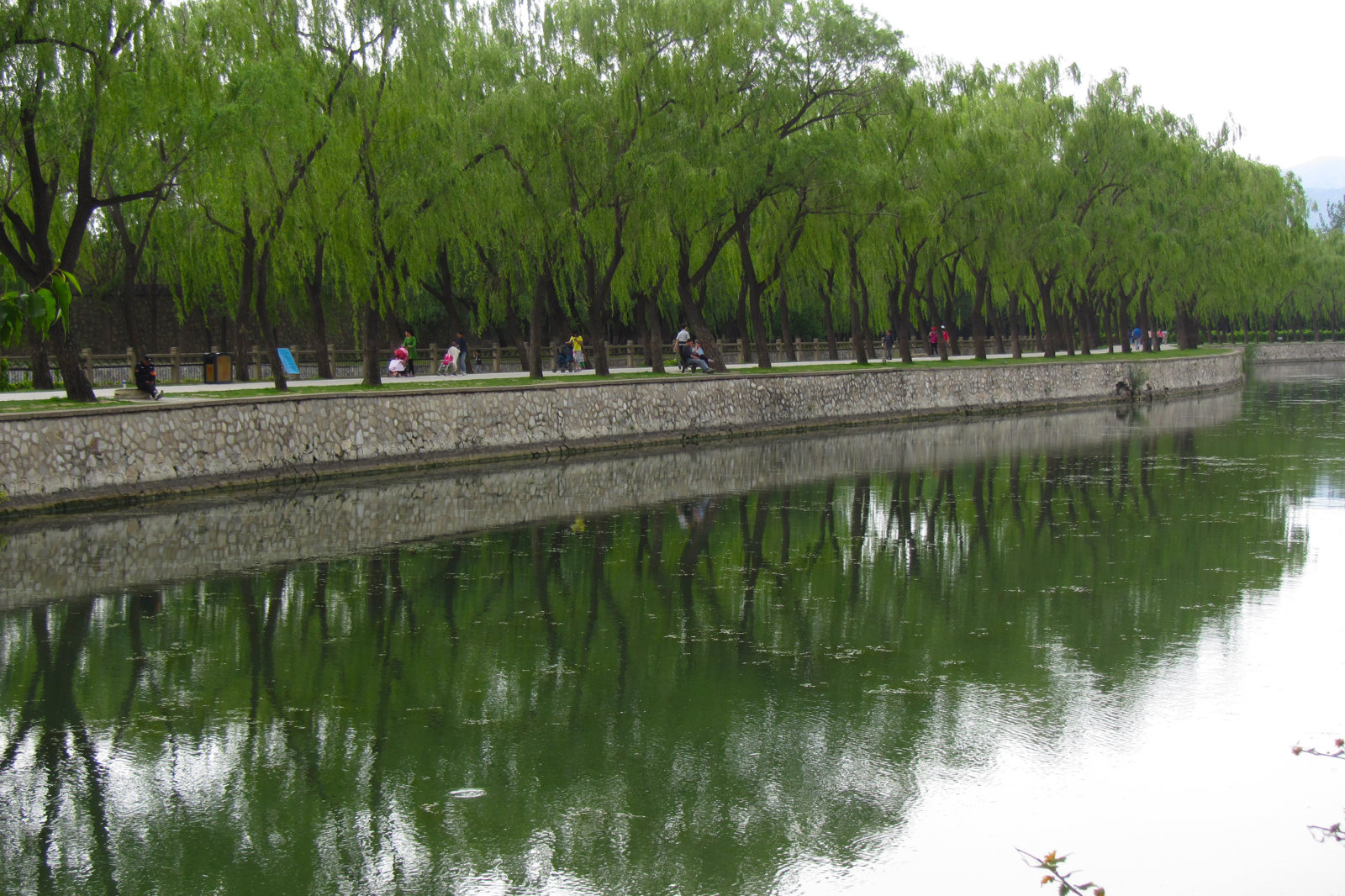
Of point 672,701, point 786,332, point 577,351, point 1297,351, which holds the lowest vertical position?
point 672,701

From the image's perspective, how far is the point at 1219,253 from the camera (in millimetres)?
45562

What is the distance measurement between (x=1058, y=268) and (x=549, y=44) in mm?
20145

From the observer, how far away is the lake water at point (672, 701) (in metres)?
5.44

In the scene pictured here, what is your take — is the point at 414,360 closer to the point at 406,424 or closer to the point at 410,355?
the point at 410,355

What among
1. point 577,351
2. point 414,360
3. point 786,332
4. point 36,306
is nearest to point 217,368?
point 414,360

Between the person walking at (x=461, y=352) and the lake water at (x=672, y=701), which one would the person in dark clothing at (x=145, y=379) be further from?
the person walking at (x=461, y=352)

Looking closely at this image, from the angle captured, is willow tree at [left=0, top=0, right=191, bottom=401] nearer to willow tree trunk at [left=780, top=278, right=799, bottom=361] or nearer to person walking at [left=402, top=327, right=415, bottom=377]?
person walking at [left=402, top=327, right=415, bottom=377]

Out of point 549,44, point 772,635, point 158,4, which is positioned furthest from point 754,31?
point 772,635

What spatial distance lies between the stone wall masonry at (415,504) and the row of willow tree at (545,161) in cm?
479

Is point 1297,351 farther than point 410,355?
Yes

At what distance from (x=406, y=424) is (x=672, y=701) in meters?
13.7

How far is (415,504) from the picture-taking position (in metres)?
16.4

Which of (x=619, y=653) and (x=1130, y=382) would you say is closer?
(x=619, y=653)

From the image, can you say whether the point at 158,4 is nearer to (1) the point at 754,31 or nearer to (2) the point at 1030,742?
(1) the point at 754,31
